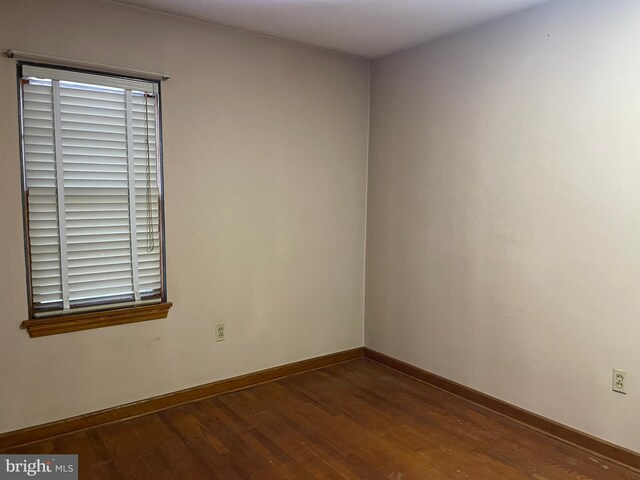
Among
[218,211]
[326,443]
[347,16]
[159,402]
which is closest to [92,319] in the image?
[159,402]

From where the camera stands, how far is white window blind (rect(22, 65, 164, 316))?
253 centimetres

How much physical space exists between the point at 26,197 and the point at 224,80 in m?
1.36

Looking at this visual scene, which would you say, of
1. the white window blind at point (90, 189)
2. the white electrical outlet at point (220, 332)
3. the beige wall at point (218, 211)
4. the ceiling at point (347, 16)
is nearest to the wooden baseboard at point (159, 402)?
the beige wall at point (218, 211)

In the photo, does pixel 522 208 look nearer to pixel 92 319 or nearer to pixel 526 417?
pixel 526 417

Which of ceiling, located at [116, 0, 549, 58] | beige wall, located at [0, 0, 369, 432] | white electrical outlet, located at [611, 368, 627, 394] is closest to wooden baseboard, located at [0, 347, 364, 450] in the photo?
beige wall, located at [0, 0, 369, 432]

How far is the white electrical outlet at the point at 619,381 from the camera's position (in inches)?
95.0

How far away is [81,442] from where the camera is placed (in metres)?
2.57

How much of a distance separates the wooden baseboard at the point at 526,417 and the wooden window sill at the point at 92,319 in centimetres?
181

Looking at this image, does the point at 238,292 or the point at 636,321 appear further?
the point at 238,292

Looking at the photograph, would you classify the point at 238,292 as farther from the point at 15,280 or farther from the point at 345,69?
the point at 345,69

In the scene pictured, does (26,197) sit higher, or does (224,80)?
(224,80)

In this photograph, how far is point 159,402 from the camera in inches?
117

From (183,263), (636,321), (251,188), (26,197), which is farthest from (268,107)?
(636,321)

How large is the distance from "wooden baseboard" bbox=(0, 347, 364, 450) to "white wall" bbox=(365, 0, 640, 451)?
72cm
